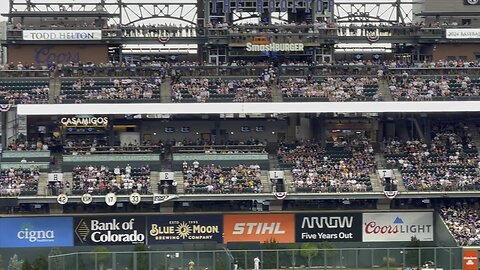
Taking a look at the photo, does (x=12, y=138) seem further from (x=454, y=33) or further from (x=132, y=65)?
(x=454, y=33)

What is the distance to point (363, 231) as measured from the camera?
68875 mm

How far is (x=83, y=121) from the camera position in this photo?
233 feet

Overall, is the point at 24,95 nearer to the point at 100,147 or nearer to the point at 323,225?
the point at 100,147

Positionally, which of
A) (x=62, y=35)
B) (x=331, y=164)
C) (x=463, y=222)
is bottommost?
(x=463, y=222)

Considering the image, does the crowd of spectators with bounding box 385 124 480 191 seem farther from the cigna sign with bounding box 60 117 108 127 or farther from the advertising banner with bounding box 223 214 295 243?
the cigna sign with bounding box 60 117 108 127

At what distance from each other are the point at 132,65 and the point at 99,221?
11.0 metres

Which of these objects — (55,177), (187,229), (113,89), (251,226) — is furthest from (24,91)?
(251,226)

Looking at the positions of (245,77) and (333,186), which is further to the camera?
(245,77)

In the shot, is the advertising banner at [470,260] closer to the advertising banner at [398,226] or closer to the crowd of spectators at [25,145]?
the advertising banner at [398,226]

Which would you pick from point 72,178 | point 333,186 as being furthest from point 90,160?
point 333,186

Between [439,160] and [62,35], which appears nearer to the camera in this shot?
[439,160]

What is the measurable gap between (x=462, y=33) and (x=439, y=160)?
34.1 feet

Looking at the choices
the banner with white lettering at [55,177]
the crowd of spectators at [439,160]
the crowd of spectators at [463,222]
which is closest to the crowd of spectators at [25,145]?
the banner with white lettering at [55,177]

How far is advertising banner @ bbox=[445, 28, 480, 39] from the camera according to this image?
77.3m
